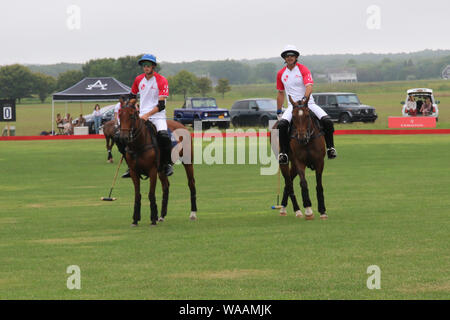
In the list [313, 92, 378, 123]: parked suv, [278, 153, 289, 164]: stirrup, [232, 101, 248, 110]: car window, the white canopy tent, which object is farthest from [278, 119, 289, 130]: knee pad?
[232, 101, 248, 110]: car window

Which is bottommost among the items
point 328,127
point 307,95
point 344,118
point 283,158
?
point 344,118

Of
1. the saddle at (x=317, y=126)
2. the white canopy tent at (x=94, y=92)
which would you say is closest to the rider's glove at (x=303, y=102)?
the saddle at (x=317, y=126)

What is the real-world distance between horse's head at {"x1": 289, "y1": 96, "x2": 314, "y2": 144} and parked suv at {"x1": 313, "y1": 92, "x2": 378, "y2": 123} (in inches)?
1538

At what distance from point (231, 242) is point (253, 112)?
136 feet

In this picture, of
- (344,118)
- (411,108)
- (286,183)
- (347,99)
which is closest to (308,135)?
(286,183)

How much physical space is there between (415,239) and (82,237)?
4.76 meters

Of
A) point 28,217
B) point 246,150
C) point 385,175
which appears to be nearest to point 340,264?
point 28,217

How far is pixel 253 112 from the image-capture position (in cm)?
5316

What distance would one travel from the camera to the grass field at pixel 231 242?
345 inches

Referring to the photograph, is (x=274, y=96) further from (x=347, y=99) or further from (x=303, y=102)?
(x=303, y=102)

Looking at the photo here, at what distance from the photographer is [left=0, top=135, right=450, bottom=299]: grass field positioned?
877cm

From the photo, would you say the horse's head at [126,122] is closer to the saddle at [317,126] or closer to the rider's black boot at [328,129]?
the saddle at [317,126]

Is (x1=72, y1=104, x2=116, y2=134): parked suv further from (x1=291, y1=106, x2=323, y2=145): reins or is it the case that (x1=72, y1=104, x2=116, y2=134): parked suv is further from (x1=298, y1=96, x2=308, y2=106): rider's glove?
(x1=298, y1=96, x2=308, y2=106): rider's glove
